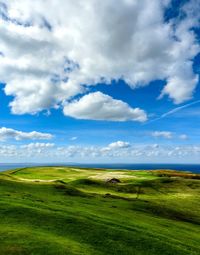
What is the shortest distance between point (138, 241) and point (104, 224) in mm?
5115

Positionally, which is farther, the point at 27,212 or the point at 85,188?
the point at 85,188

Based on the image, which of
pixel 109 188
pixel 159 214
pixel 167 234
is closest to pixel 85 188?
pixel 109 188

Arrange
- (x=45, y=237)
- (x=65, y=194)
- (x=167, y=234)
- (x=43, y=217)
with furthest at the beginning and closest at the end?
(x=65, y=194) < (x=167, y=234) < (x=43, y=217) < (x=45, y=237)

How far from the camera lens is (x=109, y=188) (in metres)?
86.6

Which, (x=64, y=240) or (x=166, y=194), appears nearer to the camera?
(x=64, y=240)

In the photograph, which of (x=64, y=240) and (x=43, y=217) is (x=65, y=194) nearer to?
(x=43, y=217)

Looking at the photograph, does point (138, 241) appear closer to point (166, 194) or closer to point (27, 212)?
point (27, 212)

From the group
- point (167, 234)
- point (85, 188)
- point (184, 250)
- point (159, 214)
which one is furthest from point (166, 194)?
point (184, 250)

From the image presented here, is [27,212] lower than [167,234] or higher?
higher

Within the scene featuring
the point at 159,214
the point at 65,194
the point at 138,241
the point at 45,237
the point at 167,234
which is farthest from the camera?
the point at 65,194

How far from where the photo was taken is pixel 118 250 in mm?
27781

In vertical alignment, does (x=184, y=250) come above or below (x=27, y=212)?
below

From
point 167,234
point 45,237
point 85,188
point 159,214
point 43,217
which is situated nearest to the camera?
point 45,237

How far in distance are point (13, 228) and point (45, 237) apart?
3.85 metres
